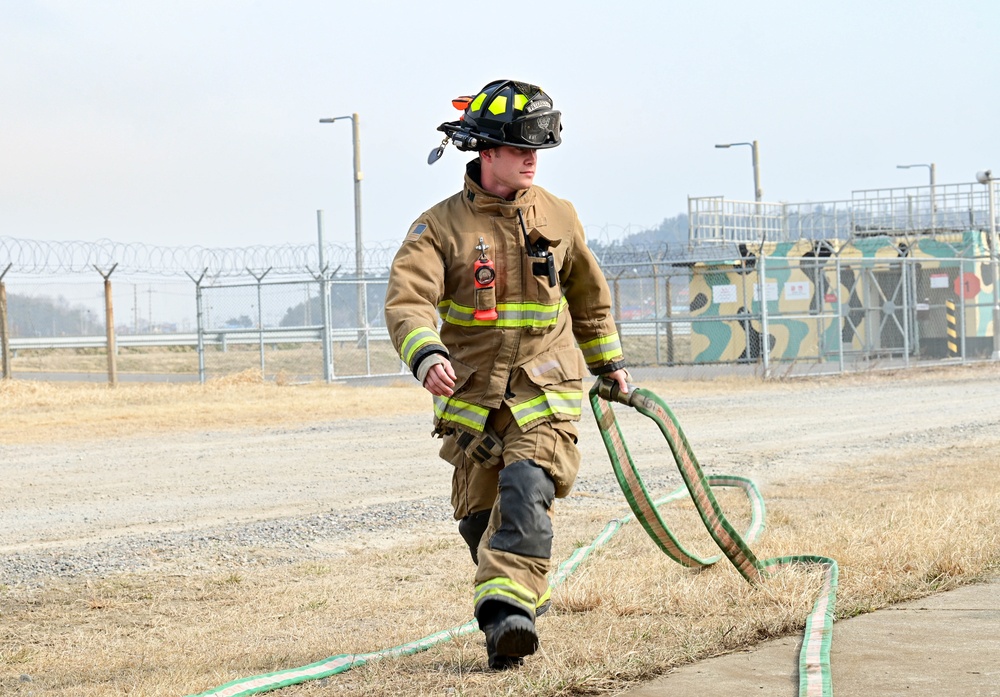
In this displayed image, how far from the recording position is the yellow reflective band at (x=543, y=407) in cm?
412

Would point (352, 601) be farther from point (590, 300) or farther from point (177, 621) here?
point (590, 300)

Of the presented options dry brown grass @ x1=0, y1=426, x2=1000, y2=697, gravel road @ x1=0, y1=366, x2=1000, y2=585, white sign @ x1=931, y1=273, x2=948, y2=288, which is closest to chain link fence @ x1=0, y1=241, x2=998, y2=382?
white sign @ x1=931, y1=273, x2=948, y2=288

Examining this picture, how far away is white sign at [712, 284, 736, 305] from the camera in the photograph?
88.5 feet

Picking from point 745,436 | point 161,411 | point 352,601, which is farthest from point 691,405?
point 352,601

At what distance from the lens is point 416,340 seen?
390 cm

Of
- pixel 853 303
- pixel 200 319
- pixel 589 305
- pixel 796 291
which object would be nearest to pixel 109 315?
pixel 200 319

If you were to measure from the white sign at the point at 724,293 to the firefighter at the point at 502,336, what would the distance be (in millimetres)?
23003

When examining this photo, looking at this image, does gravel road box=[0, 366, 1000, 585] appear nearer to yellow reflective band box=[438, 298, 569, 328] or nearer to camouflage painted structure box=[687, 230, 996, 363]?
yellow reflective band box=[438, 298, 569, 328]

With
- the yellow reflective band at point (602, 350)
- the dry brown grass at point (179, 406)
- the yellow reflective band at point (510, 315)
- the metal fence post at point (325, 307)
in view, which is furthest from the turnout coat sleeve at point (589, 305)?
the metal fence post at point (325, 307)

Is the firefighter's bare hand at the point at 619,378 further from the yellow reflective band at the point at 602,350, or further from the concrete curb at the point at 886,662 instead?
the concrete curb at the point at 886,662

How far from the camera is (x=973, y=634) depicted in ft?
14.3

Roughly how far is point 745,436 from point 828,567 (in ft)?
26.6

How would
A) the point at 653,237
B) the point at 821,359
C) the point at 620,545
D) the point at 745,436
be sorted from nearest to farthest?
the point at 620,545 → the point at 745,436 → the point at 821,359 → the point at 653,237

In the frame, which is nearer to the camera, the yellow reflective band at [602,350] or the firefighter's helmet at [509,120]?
the firefighter's helmet at [509,120]
